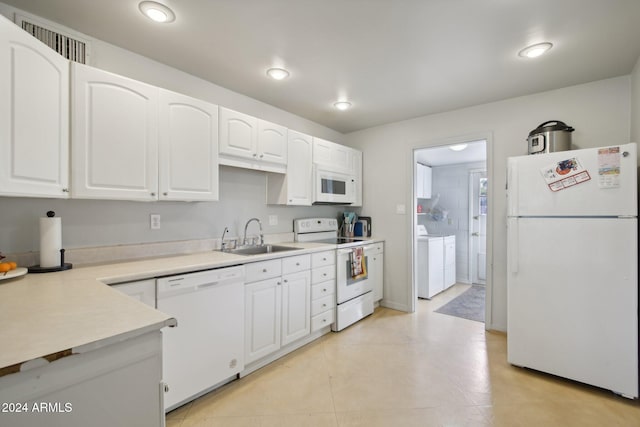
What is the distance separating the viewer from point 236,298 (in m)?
2.07

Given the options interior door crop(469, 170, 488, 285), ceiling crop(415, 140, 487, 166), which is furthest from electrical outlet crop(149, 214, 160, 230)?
interior door crop(469, 170, 488, 285)

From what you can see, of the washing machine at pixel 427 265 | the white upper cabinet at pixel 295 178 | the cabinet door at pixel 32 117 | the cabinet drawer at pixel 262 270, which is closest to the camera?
the cabinet door at pixel 32 117

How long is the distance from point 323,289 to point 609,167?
94.7 inches

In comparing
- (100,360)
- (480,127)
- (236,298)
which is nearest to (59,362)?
(100,360)

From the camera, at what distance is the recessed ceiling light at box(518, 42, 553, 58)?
202 cm

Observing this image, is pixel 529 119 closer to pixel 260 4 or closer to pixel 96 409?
pixel 260 4

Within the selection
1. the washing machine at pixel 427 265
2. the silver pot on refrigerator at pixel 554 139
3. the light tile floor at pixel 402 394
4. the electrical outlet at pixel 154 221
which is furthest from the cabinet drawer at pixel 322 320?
the silver pot on refrigerator at pixel 554 139

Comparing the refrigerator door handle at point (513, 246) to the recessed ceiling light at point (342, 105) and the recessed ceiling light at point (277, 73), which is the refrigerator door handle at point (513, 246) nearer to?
the recessed ceiling light at point (342, 105)

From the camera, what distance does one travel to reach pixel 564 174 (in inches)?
83.5

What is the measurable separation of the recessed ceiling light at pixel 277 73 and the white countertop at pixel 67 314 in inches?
68.7

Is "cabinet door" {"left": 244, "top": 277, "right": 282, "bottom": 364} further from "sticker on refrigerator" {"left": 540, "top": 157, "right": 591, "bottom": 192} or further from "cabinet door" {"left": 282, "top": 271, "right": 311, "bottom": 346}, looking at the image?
"sticker on refrigerator" {"left": 540, "top": 157, "right": 591, "bottom": 192}

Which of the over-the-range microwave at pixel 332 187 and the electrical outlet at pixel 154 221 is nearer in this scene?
the electrical outlet at pixel 154 221

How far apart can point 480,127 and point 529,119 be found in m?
0.44

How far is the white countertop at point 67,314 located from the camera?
768 mm
